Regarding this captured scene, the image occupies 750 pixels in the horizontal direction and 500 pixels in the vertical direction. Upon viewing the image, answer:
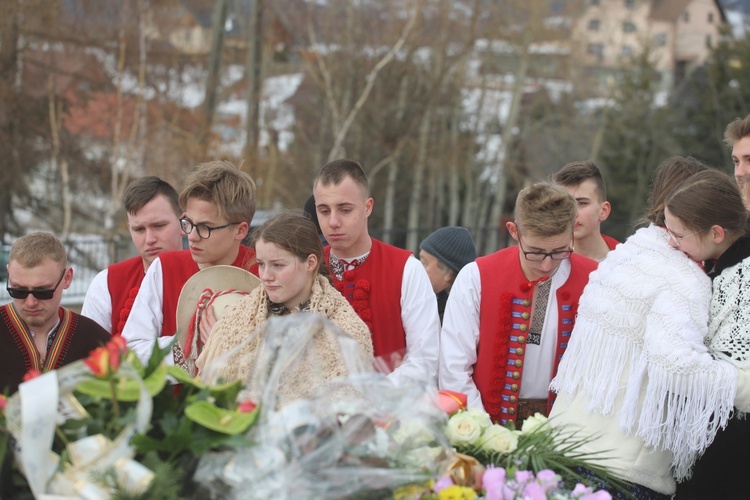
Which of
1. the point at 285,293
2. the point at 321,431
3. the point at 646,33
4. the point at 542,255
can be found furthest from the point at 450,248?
the point at 646,33

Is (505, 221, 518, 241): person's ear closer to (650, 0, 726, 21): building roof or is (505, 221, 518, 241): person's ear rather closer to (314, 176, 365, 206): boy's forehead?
(314, 176, 365, 206): boy's forehead

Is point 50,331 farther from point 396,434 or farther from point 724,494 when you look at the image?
point 724,494

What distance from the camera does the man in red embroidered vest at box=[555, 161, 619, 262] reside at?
4926 mm

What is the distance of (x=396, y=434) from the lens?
6.98 ft

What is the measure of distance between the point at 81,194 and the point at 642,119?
59.9 ft

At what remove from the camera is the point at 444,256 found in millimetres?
4949

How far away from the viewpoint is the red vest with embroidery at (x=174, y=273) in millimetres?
4113

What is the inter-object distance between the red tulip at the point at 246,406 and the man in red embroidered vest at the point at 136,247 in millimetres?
2506

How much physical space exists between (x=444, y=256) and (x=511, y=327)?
1.09 metres

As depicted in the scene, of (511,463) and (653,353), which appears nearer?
(511,463)

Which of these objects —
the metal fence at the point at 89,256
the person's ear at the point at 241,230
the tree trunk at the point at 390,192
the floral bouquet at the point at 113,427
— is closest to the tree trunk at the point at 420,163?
the tree trunk at the point at 390,192

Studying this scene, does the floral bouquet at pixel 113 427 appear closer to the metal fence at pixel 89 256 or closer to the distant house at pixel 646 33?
the metal fence at pixel 89 256

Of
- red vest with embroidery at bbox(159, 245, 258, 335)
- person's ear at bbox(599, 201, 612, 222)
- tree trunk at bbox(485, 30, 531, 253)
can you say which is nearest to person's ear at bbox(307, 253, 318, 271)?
red vest with embroidery at bbox(159, 245, 258, 335)

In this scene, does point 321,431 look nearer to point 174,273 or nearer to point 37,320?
point 37,320
